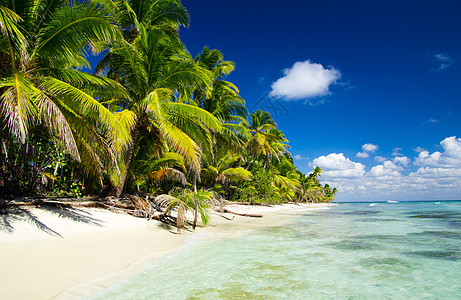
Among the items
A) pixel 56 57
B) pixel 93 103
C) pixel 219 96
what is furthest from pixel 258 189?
pixel 56 57

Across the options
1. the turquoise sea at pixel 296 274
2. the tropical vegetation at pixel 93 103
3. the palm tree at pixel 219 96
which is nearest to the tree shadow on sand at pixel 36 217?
the tropical vegetation at pixel 93 103

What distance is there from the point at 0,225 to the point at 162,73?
691 centimetres

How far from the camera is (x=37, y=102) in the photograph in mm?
5316

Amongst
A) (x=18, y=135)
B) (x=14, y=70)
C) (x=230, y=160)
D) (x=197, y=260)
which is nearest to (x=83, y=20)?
(x=14, y=70)

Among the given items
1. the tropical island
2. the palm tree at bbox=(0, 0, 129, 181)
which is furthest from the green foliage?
the palm tree at bbox=(0, 0, 129, 181)

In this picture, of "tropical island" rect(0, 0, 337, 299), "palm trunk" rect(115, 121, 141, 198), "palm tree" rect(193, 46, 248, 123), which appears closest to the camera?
"tropical island" rect(0, 0, 337, 299)

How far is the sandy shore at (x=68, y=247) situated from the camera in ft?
9.96

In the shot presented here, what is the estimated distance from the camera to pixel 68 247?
4535mm

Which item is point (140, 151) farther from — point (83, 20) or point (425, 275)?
point (425, 275)

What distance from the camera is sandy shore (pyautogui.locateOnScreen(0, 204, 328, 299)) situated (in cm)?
304

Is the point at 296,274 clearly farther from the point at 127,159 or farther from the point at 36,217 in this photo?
the point at 127,159

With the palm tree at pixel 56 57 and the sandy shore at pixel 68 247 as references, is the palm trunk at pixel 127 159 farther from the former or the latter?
the palm tree at pixel 56 57

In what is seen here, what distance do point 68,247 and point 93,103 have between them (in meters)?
3.17

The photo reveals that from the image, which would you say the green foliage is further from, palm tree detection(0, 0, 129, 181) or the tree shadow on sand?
palm tree detection(0, 0, 129, 181)
